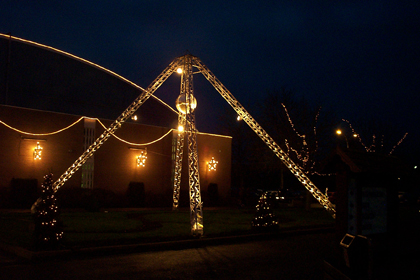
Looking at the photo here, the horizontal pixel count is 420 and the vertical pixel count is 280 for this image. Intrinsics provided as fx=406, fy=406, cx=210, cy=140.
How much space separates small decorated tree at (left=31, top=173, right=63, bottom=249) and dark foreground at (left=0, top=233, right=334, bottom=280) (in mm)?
791

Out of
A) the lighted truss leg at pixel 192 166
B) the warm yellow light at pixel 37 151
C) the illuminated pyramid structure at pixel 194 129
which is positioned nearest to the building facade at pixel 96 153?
the warm yellow light at pixel 37 151

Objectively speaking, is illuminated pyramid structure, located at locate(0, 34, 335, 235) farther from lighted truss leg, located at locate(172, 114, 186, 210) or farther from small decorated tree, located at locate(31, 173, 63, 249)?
small decorated tree, located at locate(31, 173, 63, 249)

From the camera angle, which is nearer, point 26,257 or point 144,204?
point 26,257

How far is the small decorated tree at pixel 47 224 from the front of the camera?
33.9 ft

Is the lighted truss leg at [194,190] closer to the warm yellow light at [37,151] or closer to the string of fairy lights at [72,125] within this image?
the string of fairy lights at [72,125]

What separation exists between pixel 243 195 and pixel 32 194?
1551cm

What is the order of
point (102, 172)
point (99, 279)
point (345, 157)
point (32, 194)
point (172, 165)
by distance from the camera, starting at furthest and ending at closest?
1. point (172, 165)
2. point (102, 172)
3. point (32, 194)
4. point (345, 157)
5. point (99, 279)

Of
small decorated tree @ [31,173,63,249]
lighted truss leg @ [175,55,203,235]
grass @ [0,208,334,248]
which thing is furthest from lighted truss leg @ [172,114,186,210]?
small decorated tree @ [31,173,63,249]

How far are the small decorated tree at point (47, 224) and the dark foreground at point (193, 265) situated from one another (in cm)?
79

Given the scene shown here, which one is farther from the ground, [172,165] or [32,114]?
[32,114]

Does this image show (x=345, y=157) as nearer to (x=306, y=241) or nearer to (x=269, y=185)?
(x=306, y=241)

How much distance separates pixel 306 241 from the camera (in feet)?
47.5

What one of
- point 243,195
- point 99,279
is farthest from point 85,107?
point 99,279

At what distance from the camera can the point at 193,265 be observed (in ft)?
31.6
